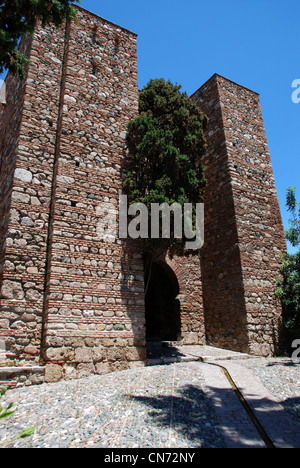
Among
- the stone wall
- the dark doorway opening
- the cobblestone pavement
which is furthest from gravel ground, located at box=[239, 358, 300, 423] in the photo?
the dark doorway opening

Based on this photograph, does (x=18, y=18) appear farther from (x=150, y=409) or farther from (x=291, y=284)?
(x=291, y=284)

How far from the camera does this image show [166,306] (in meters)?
9.91

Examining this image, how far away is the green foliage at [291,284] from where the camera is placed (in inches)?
342

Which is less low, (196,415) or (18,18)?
(18,18)

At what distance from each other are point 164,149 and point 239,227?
3.42 meters

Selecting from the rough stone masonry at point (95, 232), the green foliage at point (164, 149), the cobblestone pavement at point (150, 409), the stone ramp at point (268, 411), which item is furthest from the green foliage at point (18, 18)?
the stone ramp at point (268, 411)

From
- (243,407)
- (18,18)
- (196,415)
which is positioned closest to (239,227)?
(243,407)

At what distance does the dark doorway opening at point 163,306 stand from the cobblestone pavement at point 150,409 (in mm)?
3118

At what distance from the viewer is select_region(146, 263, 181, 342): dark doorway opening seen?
9.20 m

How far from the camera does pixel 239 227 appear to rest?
29.6ft

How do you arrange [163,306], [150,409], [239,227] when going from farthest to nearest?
[163,306]
[239,227]
[150,409]

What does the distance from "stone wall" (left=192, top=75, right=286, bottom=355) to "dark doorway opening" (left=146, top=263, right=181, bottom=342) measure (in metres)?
1.01

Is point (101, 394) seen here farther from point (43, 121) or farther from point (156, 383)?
point (43, 121)

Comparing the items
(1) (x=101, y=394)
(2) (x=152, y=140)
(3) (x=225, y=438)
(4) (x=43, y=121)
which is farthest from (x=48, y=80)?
(3) (x=225, y=438)
